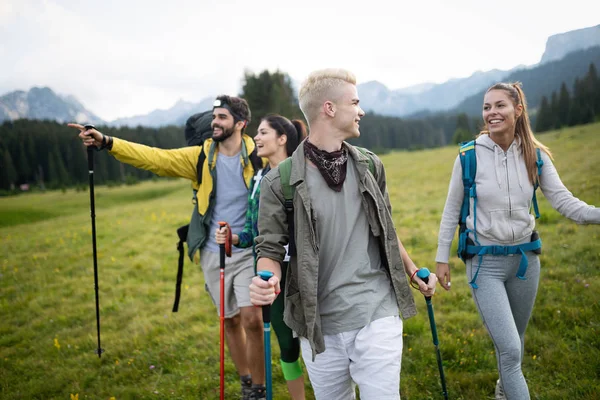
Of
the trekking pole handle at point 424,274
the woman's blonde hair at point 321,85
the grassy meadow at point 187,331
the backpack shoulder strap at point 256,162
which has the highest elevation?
the woman's blonde hair at point 321,85

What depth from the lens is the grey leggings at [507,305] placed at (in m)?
3.35

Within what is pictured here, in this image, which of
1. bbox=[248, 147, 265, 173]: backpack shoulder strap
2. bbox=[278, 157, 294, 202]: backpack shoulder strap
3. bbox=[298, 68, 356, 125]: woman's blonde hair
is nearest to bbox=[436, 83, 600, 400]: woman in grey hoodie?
bbox=[298, 68, 356, 125]: woman's blonde hair

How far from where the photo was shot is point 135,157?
472cm

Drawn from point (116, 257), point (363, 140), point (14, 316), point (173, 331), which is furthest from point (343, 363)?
point (363, 140)

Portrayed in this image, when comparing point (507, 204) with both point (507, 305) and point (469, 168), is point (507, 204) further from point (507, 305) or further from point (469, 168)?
point (507, 305)

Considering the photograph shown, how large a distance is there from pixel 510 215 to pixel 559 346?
7.93 feet

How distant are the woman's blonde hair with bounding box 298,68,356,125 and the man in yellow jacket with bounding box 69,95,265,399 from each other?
209 cm

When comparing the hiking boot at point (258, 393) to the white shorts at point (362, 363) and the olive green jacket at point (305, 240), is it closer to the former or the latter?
the white shorts at point (362, 363)

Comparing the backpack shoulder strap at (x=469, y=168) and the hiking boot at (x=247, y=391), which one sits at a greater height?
the backpack shoulder strap at (x=469, y=168)

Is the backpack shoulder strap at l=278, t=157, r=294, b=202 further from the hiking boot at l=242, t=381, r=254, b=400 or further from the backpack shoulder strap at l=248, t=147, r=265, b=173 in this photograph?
the hiking boot at l=242, t=381, r=254, b=400

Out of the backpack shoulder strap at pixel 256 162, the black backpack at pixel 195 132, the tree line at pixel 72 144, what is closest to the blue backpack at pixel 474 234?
the backpack shoulder strap at pixel 256 162

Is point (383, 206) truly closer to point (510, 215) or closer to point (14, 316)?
point (510, 215)

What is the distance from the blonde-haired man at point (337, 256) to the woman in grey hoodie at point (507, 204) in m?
0.98

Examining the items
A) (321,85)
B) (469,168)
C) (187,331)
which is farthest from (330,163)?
(187,331)
